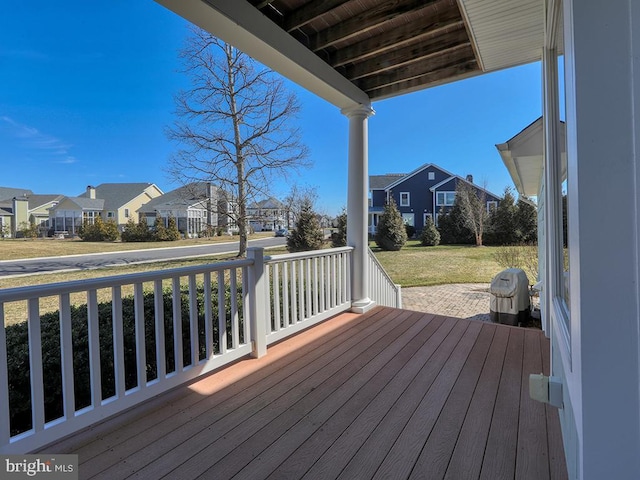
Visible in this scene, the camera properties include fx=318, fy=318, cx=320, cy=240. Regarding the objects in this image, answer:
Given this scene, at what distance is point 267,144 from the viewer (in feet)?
23.4

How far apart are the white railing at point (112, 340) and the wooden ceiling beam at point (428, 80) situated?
2.10 m

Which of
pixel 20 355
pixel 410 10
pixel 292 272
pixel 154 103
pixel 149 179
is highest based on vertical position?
pixel 154 103

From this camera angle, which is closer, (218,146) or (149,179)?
(149,179)

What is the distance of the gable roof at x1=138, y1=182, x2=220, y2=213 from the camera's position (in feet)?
16.0

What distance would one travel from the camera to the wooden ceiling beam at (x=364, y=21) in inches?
99.3

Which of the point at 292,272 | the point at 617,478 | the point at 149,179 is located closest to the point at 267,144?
the point at 149,179

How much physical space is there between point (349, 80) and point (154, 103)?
412 cm

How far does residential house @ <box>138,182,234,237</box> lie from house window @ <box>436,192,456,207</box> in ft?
54.0

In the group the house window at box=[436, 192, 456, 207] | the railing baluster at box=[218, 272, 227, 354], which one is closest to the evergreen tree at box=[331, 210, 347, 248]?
the railing baluster at box=[218, 272, 227, 354]

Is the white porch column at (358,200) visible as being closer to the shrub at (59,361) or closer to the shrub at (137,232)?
the shrub at (59,361)

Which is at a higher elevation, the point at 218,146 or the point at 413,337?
the point at 218,146

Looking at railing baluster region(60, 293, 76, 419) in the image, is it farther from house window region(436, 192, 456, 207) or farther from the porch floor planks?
house window region(436, 192, 456, 207)

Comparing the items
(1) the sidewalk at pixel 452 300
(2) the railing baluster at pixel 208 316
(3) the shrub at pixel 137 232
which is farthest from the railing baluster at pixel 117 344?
(1) the sidewalk at pixel 452 300

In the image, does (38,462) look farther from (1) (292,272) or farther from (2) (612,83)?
(2) (612,83)
